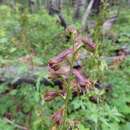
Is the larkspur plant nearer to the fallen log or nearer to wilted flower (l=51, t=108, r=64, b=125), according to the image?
wilted flower (l=51, t=108, r=64, b=125)

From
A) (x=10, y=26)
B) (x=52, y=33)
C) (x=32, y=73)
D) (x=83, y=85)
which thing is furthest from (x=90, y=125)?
(x=10, y=26)

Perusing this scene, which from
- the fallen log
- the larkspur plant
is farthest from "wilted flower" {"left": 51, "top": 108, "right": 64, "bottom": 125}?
the fallen log

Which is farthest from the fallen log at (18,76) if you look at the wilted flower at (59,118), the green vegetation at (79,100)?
the wilted flower at (59,118)

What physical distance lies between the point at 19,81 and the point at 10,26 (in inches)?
115

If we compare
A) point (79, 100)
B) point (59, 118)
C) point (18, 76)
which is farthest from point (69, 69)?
point (18, 76)

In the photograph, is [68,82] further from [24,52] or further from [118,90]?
[24,52]

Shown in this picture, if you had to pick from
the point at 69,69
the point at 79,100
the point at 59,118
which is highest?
the point at 69,69

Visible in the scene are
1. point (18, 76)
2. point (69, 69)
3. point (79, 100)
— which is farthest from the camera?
point (18, 76)

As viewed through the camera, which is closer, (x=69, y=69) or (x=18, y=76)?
(x=69, y=69)

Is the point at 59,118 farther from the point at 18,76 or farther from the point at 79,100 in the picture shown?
the point at 18,76

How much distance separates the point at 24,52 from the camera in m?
4.66

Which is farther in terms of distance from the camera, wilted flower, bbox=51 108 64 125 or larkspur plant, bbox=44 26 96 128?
wilted flower, bbox=51 108 64 125

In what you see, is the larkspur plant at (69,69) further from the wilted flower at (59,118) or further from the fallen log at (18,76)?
the fallen log at (18,76)

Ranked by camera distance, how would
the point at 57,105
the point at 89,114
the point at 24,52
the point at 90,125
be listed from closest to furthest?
1. the point at 89,114
2. the point at 90,125
3. the point at 57,105
4. the point at 24,52
